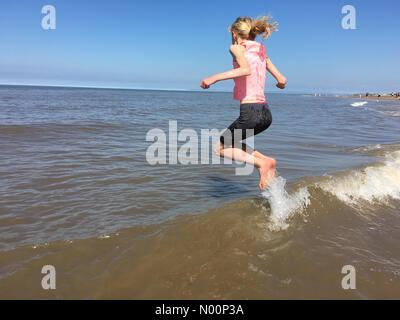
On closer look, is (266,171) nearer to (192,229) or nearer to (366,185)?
(192,229)

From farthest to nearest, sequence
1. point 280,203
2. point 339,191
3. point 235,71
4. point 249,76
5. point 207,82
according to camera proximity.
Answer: point 339,191, point 280,203, point 249,76, point 235,71, point 207,82

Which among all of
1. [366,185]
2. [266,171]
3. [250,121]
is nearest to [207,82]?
[250,121]

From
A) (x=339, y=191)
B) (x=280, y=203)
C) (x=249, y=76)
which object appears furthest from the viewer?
(x=339, y=191)

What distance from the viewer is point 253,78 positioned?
15.0 feet

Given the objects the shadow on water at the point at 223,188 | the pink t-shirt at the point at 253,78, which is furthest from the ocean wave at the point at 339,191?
the pink t-shirt at the point at 253,78

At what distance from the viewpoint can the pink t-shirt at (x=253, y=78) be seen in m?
4.55

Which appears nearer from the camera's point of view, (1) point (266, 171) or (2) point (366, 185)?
(1) point (266, 171)

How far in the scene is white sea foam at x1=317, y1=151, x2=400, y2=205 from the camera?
19.5 feet

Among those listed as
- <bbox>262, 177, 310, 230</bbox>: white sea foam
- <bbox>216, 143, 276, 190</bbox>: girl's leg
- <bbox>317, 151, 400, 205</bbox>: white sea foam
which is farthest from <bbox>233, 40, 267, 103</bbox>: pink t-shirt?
<bbox>317, 151, 400, 205</bbox>: white sea foam

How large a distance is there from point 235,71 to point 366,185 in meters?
3.52

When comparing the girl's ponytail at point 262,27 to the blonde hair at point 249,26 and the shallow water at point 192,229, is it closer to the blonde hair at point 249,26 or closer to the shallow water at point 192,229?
the blonde hair at point 249,26

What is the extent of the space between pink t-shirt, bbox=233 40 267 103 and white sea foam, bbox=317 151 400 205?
2232 mm

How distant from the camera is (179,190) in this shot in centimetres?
612
